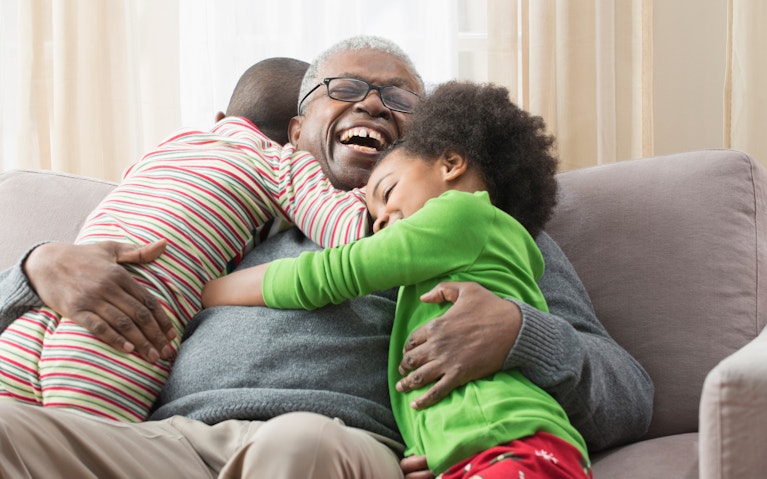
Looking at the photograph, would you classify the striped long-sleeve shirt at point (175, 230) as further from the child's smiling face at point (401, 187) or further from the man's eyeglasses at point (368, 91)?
the man's eyeglasses at point (368, 91)

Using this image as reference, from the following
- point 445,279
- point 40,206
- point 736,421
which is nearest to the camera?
point 736,421

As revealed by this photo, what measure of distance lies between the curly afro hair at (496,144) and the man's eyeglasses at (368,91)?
212mm

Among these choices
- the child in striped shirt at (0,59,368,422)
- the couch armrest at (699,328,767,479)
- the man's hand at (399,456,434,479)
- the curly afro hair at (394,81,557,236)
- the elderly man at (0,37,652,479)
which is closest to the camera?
the couch armrest at (699,328,767,479)

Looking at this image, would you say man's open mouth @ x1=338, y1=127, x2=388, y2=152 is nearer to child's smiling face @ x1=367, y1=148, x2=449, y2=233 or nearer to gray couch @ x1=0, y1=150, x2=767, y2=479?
child's smiling face @ x1=367, y1=148, x2=449, y2=233

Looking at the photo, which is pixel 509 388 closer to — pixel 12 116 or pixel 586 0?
pixel 586 0

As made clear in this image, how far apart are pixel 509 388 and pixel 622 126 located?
135cm

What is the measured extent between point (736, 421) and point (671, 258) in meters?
0.73

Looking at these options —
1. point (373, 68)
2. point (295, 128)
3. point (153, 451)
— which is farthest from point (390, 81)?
point (153, 451)

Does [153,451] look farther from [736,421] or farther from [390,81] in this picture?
[390,81]

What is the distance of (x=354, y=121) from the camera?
6.13 ft

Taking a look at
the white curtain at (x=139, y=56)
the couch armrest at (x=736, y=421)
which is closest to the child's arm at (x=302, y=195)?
the couch armrest at (x=736, y=421)

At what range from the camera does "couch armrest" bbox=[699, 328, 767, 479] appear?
3.38ft

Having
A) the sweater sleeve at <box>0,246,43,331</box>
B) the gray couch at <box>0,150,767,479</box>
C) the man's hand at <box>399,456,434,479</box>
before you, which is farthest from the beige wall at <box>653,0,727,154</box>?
the sweater sleeve at <box>0,246,43,331</box>

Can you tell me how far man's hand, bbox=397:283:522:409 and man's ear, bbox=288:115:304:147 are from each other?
76 cm
